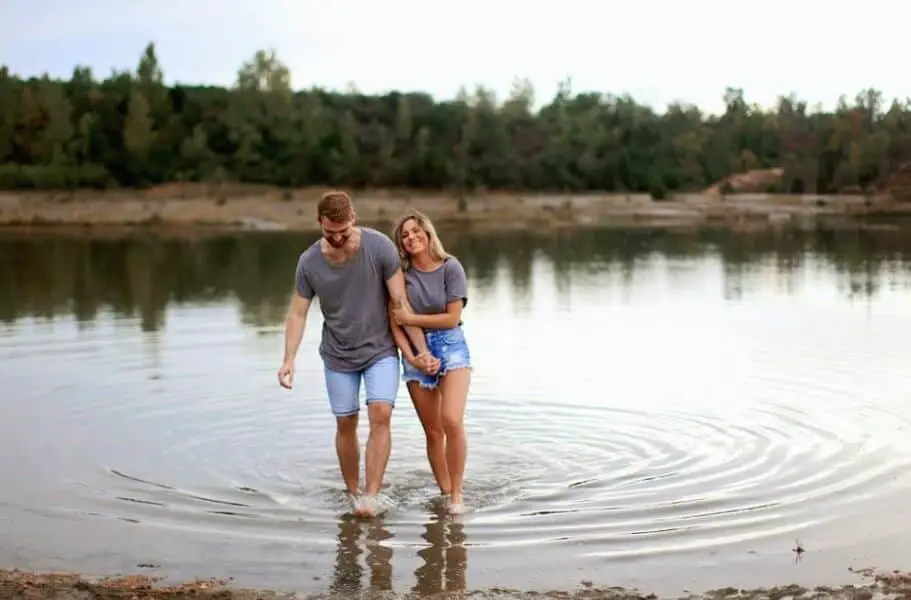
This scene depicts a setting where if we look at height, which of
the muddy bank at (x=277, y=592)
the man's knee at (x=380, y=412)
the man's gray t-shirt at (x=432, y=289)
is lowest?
the muddy bank at (x=277, y=592)

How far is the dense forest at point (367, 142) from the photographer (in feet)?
252

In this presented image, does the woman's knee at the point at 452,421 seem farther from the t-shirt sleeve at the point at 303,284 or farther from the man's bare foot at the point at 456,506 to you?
the t-shirt sleeve at the point at 303,284

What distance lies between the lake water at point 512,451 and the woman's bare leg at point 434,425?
0.21 meters

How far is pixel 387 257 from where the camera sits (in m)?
8.09

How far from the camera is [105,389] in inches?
513

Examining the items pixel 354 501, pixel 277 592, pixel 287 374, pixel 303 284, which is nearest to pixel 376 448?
pixel 354 501

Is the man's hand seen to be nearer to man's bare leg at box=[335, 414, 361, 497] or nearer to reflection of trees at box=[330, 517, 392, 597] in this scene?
man's bare leg at box=[335, 414, 361, 497]

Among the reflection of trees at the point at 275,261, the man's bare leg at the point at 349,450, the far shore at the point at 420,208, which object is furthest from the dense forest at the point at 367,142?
the man's bare leg at the point at 349,450

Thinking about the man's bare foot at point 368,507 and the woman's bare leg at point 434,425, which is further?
the woman's bare leg at point 434,425

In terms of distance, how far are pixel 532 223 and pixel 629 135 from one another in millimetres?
32281

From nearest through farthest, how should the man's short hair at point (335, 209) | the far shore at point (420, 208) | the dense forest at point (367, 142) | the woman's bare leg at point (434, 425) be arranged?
1. the man's short hair at point (335, 209)
2. the woman's bare leg at point (434, 425)
3. the far shore at point (420, 208)
4. the dense forest at point (367, 142)

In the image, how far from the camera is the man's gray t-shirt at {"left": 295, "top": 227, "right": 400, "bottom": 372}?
8.09 m

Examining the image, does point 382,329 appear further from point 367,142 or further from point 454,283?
point 367,142

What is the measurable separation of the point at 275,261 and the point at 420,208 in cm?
Answer: 3447
